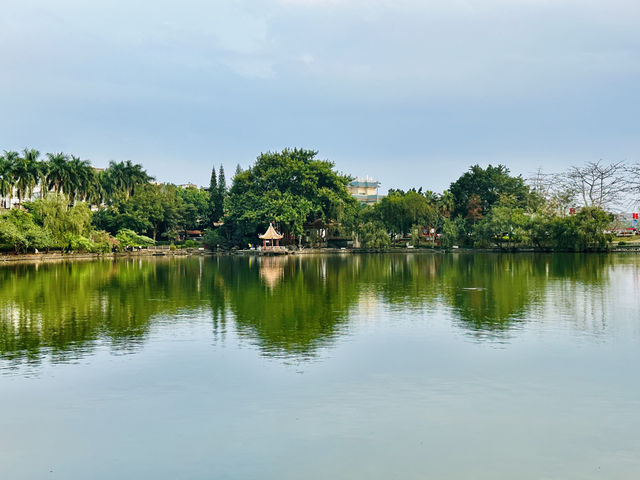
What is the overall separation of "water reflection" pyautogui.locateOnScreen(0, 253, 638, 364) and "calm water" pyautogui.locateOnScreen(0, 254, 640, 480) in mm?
167

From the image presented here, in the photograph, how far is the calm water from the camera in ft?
29.2

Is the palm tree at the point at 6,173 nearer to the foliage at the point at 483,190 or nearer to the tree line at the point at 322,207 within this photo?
the tree line at the point at 322,207

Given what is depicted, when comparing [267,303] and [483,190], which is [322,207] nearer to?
[483,190]

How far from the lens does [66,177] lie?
8269 centimetres

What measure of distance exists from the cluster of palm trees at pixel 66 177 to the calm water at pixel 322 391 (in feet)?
179

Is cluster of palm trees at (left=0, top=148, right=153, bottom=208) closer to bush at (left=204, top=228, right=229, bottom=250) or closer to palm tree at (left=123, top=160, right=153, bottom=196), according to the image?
palm tree at (left=123, top=160, right=153, bottom=196)

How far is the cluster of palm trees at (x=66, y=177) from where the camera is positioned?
73.2 m

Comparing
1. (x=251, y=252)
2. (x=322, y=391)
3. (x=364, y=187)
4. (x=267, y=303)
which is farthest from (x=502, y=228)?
(x=322, y=391)

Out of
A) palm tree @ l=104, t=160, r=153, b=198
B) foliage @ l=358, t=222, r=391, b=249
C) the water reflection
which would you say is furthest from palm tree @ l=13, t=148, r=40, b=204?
foliage @ l=358, t=222, r=391, b=249

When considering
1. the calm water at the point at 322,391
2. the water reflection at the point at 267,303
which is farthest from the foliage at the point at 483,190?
the calm water at the point at 322,391

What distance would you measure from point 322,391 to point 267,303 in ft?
47.2

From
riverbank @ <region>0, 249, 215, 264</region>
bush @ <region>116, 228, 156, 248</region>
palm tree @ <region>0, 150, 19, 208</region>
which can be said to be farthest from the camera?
bush @ <region>116, 228, 156, 248</region>

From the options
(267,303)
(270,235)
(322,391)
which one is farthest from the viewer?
(270,235)

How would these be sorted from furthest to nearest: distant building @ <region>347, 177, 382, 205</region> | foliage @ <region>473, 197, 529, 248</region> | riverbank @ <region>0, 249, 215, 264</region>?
distant building @ <region>347, 177, 382, 205</region>, foliage @ <region>473, 197, 529, 248</region>, riverbank @ <region>0, 249, 215, 264</region>
